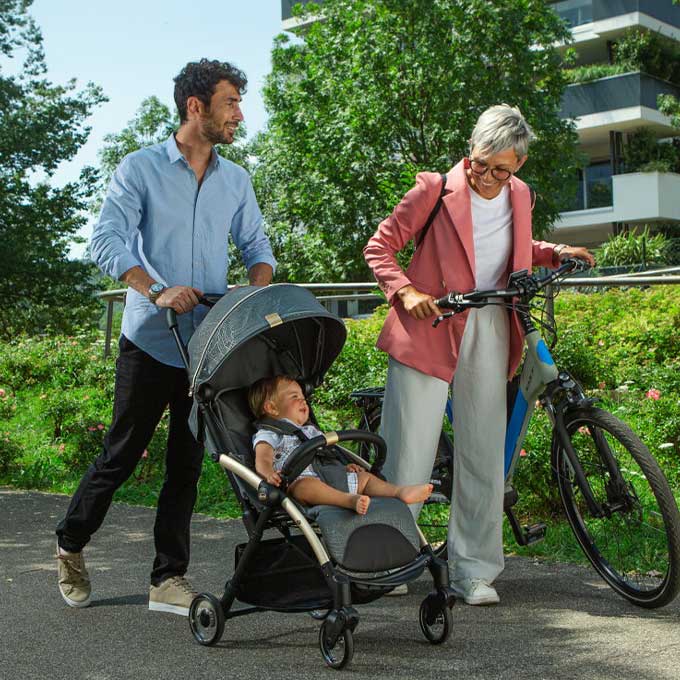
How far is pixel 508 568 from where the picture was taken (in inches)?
221

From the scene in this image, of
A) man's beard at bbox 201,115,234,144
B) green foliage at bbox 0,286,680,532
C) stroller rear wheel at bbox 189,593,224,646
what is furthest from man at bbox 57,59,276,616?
green foliage at bbox 0,286,680,532

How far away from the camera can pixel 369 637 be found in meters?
4.43

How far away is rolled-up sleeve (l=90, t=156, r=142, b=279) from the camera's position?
4.61 m

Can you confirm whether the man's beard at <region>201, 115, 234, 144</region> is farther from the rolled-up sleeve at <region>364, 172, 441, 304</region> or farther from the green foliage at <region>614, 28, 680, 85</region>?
the green foliage at <region>614, 28, 680, 85</region>

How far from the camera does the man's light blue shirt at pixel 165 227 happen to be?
15.6 ft

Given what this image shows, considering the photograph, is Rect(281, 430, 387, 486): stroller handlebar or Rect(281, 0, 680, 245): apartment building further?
Rect(281, 0, 680, 245): apartment building

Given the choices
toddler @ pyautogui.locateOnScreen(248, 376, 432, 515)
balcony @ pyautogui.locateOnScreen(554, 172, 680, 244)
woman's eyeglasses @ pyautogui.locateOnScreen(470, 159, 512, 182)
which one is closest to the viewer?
toddler @ pyautogui.locateOnScreen(248, 376, 432, 515)

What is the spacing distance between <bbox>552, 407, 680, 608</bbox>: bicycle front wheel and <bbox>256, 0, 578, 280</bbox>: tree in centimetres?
2236

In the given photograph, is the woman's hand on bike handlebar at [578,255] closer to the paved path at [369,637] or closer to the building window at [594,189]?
the paved path at [369,637]

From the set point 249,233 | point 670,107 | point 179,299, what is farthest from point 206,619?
point 670,107

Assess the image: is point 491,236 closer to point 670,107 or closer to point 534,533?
point 534,533

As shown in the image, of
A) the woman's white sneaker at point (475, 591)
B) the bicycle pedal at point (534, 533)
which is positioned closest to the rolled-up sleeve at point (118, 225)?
the woman's white sneaker at point (475, 591)

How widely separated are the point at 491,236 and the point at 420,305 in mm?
564

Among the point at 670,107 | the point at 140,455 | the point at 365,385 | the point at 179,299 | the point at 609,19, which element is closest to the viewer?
the point at 179,299
